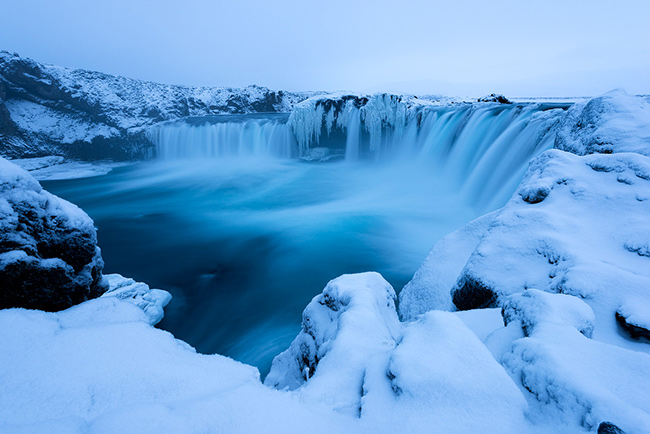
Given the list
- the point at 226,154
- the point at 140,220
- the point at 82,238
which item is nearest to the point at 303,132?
the point at 226,154

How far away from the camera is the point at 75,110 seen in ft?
80.5

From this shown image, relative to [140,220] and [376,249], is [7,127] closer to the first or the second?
[140,220]

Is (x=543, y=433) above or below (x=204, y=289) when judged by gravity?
above

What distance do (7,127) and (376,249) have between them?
2925 cm

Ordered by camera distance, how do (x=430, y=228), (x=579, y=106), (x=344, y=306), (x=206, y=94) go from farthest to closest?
(x=206, y=94)
(x=430, y=228)
(x=579, y=106)
(x=344, y=306)

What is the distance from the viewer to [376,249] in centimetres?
812

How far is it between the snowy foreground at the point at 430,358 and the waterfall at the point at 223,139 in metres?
18.5

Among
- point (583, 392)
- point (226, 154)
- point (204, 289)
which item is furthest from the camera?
point (226, 154)

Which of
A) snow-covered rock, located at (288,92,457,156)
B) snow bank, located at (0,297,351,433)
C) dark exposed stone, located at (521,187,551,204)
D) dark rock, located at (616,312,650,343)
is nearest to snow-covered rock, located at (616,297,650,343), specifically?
dark rock, located at (616,312,650,343)

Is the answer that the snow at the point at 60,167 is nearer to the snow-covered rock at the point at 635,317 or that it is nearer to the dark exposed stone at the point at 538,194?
the dark exposed stone at the point at 538,194

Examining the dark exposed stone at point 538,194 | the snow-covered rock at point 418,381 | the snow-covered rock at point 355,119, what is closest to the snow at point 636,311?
the snow-covered rock at point 418,381

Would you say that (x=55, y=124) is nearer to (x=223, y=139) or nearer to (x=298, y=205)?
(x=223, y=139)

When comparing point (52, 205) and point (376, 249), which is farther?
point (376, 249)

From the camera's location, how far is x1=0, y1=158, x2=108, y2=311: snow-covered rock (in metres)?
2.18
